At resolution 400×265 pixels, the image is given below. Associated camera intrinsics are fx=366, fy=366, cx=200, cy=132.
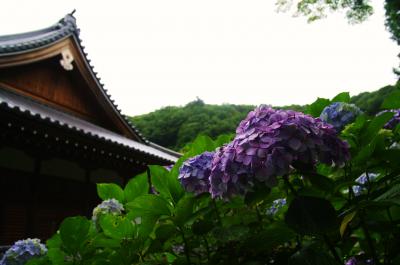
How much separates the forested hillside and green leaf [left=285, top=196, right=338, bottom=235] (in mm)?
20380

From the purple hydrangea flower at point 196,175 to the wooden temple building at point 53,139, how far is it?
12.3 feet

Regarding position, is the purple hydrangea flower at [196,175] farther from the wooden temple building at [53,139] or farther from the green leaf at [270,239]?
the wooden temple building at [53,139]

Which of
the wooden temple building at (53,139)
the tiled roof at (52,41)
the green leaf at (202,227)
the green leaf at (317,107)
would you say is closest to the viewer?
the green leaf at (202,227)

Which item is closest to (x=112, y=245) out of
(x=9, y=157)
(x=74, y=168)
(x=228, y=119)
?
(x=9, y=157)

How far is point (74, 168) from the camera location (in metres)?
6.56

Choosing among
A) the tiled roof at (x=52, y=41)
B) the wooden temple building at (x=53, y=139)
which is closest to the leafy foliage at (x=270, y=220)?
the wooden temple building at (x=53, y=139)

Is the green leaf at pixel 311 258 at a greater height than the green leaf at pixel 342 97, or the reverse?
the green leaf at pixel 342 97

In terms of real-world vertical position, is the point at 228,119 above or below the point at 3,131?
above

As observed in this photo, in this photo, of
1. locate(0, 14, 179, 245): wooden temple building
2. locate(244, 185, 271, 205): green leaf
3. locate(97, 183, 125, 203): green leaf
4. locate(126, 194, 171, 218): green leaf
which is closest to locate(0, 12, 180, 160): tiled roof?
locate(0, 14, 179, 245): wooden temple building

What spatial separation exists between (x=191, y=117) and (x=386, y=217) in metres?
23.4

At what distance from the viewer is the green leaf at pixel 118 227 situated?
959 mm

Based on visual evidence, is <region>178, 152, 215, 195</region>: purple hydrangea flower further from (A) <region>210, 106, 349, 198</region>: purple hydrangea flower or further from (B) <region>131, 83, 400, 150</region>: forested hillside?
(B) <region>131, 83, 400, 150</region>: forested hillside

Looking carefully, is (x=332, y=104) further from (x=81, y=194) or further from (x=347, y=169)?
(x=81, y=194)

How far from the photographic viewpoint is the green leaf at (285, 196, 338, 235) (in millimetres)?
686
